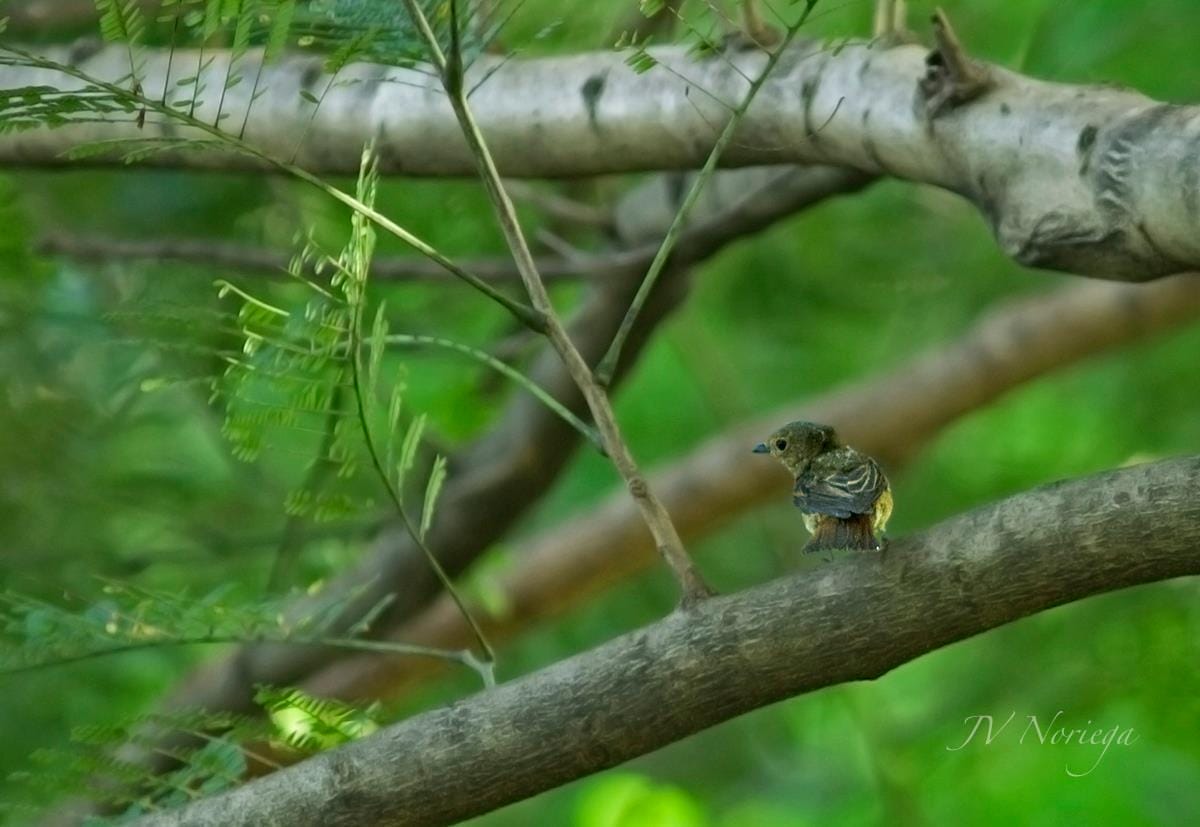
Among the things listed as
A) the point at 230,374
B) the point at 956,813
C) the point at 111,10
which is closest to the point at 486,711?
the point at 230,374

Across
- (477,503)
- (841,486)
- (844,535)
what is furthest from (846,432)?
(844,535)

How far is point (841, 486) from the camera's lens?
2082 mm

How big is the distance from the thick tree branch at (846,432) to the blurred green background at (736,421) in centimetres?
26

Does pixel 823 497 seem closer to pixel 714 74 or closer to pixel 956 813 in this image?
pixel 714 74

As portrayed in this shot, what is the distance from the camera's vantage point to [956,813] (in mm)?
4031

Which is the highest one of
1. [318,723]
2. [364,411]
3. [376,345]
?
[376,345]

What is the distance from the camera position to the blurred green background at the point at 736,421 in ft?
12.3

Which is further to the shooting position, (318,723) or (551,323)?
(318,723)

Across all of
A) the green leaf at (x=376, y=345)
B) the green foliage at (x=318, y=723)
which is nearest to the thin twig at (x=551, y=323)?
the green leaf at (x=376, y=345)

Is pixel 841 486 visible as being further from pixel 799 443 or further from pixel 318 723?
pixel 318 723

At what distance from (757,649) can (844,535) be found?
0.80ft

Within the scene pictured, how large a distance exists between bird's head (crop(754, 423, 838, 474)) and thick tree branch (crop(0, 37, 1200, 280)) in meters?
0.40

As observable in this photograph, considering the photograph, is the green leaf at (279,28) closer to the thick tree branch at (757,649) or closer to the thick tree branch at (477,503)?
the thick tree branch at (757,649)
